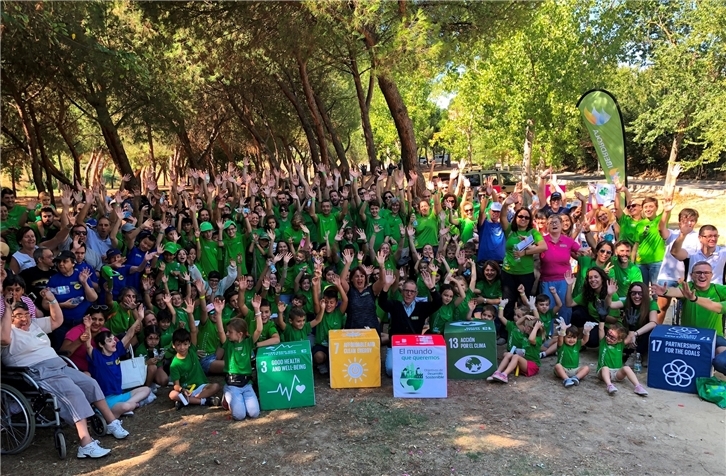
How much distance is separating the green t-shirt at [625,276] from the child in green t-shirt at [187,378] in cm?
530

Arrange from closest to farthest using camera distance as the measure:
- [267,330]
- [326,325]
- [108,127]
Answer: [267,330] < [326,325] < [108,127]

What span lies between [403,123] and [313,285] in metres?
5.94

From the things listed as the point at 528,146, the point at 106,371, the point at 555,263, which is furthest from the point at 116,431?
the point at 528,146

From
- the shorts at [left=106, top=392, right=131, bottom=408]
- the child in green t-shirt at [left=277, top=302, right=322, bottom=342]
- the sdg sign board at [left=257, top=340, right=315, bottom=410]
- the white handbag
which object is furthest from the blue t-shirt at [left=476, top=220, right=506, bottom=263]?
the shorts at [left=106, top=392, right=131, bottom=408]

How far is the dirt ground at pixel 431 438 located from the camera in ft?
14.5

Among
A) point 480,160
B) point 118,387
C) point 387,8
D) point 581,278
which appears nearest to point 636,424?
point 581,278

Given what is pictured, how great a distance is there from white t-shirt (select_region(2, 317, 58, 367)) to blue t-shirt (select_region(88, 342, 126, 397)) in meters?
0.54

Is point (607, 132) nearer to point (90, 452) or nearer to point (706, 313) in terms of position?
point (706, 313)

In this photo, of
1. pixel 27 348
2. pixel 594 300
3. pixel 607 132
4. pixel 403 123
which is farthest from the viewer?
pixel 403 123

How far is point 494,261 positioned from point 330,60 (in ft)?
39.4

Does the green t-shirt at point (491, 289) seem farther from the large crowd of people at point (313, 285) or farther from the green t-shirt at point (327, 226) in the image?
the green t-shirt at point (327, 226)

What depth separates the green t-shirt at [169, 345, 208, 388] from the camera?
5832 millimetres

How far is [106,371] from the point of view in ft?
17.8

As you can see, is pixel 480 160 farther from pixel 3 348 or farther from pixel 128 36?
pixel 3 348
